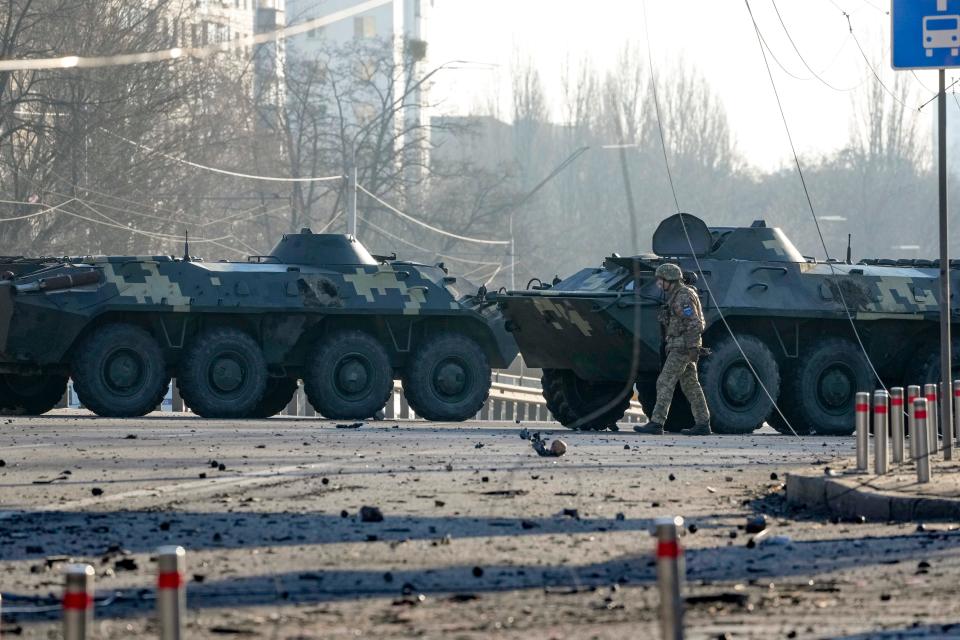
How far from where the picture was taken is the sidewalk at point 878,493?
37.4 feet

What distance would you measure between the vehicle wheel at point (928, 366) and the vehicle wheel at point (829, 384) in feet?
2.66

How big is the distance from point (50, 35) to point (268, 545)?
101 feet

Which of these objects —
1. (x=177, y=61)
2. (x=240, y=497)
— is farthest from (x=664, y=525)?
(x=177, y=61)

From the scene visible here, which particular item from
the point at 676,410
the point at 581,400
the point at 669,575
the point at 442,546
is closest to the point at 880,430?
the point at 442,546

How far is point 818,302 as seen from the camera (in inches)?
870

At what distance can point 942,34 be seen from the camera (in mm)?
15875

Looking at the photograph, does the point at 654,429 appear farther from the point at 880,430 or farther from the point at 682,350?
the point at 880,430

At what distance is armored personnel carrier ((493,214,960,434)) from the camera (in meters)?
21.2

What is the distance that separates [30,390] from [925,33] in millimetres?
12907

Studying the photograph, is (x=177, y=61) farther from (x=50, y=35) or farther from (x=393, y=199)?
(x=393, y=199)

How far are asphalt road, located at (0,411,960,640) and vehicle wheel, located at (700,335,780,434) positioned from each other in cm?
464

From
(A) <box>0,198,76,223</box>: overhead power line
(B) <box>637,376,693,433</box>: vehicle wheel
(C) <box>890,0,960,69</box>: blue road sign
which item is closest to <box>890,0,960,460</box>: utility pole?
(C) <box>890,0,960,69</box>: blue road sign

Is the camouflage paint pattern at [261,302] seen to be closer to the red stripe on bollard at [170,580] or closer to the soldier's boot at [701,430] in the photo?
the soldier's boot at [701,430]

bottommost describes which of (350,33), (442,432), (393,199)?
(442,432)
